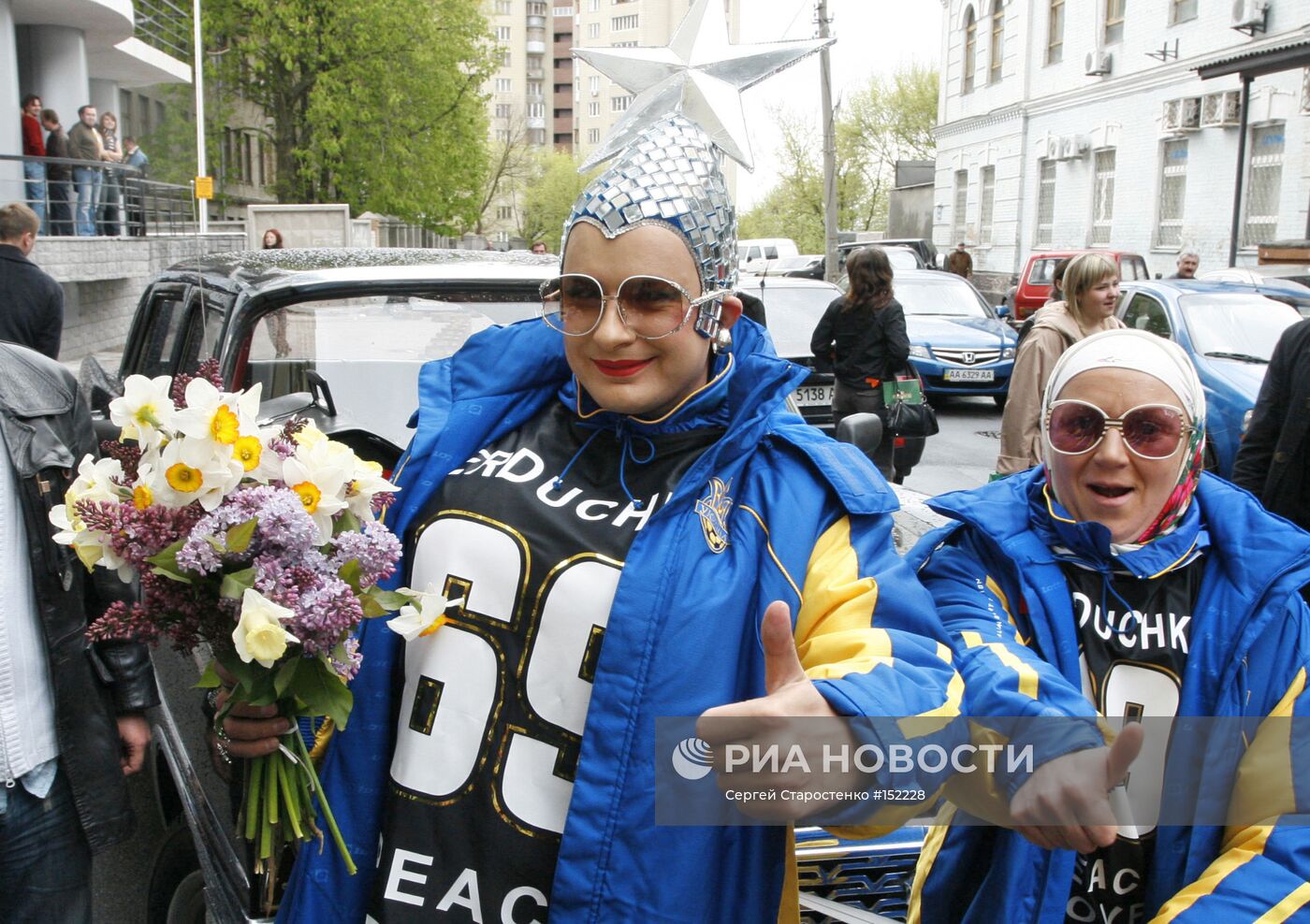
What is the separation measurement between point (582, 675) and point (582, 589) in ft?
0.42

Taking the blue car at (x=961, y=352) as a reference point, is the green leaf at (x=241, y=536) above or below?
above

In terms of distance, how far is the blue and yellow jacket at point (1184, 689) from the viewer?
172 centimetres

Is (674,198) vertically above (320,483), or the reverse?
(674,198)

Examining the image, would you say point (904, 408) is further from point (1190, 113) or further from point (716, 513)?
point (1190, 113)

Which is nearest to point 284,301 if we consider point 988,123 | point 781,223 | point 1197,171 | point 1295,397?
point 1295,397

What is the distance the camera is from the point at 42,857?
8.30 feet

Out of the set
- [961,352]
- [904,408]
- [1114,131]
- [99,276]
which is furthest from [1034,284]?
[99,276]

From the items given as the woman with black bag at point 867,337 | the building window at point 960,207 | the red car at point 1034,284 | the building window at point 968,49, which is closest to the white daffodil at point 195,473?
the woman with black bag at point 867,337

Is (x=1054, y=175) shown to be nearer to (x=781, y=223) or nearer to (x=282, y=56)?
(x=282, y=56)

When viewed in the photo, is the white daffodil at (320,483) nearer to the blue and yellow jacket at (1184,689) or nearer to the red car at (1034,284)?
the blue and yellow jacket at (1184,689)

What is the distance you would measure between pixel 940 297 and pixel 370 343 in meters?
13.5

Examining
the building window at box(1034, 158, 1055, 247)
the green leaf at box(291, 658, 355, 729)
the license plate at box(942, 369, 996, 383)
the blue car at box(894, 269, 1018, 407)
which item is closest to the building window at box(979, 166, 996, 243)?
the building window at box(1034, 158, 1055, 247)

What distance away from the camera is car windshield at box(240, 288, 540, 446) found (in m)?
3.71

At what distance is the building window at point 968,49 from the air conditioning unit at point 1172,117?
12191 mm
